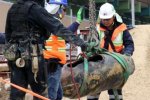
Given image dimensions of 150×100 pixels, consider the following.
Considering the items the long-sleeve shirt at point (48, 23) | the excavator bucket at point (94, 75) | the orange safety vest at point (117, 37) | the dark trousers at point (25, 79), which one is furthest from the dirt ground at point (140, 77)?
the long-sleeve shirt at point (48, 23)

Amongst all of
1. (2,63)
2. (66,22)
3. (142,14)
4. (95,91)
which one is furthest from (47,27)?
(142,14)

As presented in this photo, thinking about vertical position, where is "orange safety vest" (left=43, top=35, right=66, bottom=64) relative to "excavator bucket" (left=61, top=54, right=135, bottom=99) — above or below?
above

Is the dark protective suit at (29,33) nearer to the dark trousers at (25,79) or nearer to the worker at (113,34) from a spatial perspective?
the dark trousers at (25,79)

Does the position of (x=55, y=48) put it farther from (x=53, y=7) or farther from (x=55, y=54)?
(x=53, y=7)

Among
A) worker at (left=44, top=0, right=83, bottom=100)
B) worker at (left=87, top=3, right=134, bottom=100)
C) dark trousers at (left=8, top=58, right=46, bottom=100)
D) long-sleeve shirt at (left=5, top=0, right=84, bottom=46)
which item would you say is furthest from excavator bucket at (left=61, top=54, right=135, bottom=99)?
long-sleeve shirt at (left=5, top=0, right=84, bottom=46)

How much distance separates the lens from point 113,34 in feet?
23.3

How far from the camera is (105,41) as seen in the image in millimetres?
7160

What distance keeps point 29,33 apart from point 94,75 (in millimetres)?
1206

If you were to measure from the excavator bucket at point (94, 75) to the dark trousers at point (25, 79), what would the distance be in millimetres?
767

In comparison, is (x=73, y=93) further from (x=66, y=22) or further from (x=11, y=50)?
(x=66, y=22)

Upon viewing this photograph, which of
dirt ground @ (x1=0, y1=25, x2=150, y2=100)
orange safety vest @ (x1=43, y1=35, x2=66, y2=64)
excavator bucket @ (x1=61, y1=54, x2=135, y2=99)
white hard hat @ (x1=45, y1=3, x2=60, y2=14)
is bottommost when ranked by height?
dirt ground @ (x1=0, y1=25, x2=150, y2=100)

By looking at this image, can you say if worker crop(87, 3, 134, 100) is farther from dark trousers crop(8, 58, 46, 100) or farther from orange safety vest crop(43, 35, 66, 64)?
dark trousers crop(8, 58, 46, 100)

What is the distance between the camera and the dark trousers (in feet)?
17.4

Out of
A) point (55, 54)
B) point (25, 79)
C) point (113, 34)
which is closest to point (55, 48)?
point (55, 54)
